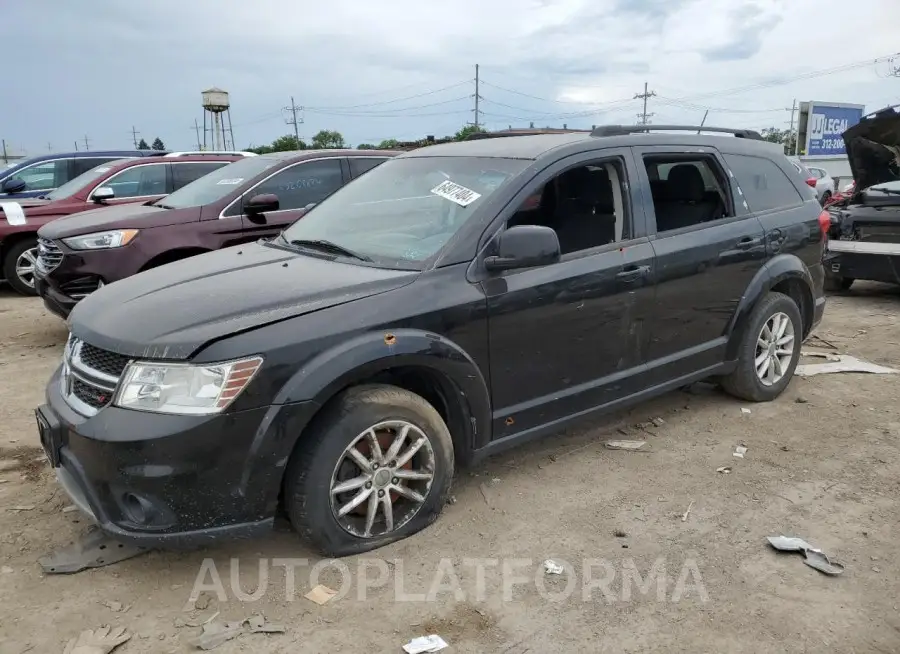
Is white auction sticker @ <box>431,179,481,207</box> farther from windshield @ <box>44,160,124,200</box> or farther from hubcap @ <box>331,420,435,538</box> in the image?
windshield @ <box>44,160,124,200</box>

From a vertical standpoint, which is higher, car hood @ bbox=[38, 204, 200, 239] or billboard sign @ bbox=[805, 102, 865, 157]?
billboard sign @ bbox=[805, 102, 865, 157]

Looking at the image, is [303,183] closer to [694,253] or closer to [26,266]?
[694,253]

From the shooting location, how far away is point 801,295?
514 centimetres

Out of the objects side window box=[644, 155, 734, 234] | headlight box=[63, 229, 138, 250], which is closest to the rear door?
side window box=[644, 155, 734, 234]

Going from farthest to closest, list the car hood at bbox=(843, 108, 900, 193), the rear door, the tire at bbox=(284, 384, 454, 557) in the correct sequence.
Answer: the car hood at bbox=(843, 108, 900, 193), the rear door, the tire at bbox=(284, 384, 454, 557)

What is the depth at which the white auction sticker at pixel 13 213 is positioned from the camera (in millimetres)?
8594

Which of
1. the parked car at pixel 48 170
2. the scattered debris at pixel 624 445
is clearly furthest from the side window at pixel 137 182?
the scattered debris at pixel 624 445

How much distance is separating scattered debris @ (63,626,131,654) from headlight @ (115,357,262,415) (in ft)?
2.74

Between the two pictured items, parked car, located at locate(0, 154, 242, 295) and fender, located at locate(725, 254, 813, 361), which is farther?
parked car, located at locate(0, 154, 242, 295)

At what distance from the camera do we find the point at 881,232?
25.7 feet

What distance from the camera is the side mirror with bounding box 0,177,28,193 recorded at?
9955 mm

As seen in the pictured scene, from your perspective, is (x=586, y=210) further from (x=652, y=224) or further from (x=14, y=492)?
(x=14, y=492)

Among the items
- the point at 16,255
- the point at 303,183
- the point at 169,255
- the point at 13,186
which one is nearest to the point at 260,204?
the point at 169,255

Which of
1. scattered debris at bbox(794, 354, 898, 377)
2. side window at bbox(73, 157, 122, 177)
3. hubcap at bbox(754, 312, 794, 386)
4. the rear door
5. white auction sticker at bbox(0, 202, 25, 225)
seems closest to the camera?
the rear door
